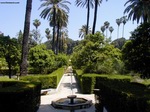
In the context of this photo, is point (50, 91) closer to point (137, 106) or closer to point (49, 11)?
point (137, 106)

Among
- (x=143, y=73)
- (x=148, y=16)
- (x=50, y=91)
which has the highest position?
(x=148, y=16)

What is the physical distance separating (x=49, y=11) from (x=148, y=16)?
16163 millimetres

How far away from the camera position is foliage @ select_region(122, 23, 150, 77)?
13258 mm

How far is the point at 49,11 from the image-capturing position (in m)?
47.2

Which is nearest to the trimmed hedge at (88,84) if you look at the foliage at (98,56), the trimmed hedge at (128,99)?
the foliage at (98,56)

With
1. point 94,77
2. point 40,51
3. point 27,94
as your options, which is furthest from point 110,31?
point 27,94

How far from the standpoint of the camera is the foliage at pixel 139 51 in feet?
43.5

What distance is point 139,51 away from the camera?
13422 millimetres

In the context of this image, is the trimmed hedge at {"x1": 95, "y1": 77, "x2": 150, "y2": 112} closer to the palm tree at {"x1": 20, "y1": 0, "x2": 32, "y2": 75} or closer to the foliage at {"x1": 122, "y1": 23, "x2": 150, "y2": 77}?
the foliage at {"x1": 122, "y1": 23, "x2": 150, "y2": 77}

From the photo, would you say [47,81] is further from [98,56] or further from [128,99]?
[128,99]

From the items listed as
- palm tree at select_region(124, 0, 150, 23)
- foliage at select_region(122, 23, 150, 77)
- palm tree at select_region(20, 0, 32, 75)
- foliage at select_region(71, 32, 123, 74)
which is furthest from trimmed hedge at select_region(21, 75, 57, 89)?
palm tree at select_region(124, 0, 150, 23)

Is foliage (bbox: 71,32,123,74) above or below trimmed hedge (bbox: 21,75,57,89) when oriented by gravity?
above

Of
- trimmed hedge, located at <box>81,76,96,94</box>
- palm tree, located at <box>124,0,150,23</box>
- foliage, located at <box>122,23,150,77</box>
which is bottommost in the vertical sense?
trimmed hedge, located at <box>81,76,96,94</box>

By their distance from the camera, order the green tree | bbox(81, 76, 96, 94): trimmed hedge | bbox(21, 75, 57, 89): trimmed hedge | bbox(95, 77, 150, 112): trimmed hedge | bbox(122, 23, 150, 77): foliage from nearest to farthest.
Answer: bbox(95, 77, 150, 112): trimmed hedge, bbox(122, 23, 150, 77): foliage, bbox(81, 76, 96, 94): trimmed hedge, bbox(21, 75, 57, 89): trimmed hedge, the green tree
